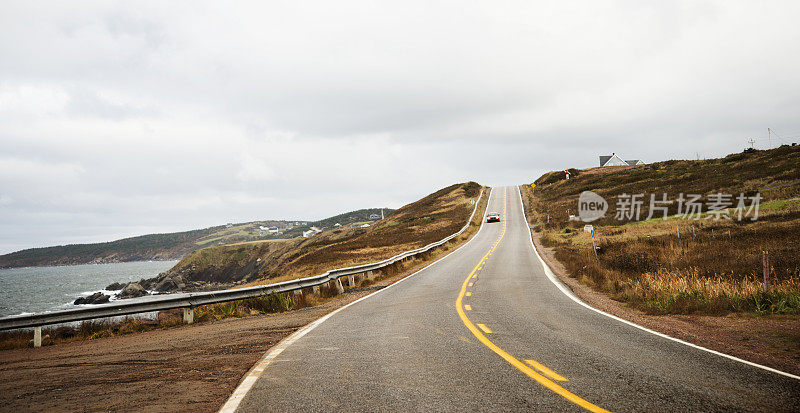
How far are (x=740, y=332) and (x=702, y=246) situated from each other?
13165 mm

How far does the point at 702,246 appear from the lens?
1820 centimetres

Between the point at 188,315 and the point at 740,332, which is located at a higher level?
the point at 188,315

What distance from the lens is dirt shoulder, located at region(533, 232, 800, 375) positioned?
18.9ft

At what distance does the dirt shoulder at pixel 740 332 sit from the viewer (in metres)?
5.76

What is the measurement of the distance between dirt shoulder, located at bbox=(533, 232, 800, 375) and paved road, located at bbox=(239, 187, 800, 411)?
2.03 ft

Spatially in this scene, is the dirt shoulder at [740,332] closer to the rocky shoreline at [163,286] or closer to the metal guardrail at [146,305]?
the metal guardrail at [146,305]

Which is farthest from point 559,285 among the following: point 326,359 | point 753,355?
point 326,359

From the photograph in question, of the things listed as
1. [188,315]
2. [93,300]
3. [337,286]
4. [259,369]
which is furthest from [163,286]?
[259,369]

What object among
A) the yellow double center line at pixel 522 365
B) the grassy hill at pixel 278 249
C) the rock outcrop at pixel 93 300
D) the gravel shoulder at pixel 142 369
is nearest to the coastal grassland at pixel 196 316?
the gravel shoulder at pixel 142 369

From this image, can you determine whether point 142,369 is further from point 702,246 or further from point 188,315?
point 702,246

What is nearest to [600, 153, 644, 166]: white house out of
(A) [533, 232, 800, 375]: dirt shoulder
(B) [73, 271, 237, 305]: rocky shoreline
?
(B) [73, 271, 237, 305]: rocky shoreline

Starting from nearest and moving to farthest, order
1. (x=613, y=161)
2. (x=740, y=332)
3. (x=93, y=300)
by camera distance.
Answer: (x=740, y=332) → (x=93, y=300) → (x=613, y=161)

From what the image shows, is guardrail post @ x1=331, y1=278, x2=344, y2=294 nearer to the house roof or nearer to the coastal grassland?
the coastal grassland

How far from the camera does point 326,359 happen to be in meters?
5.99
